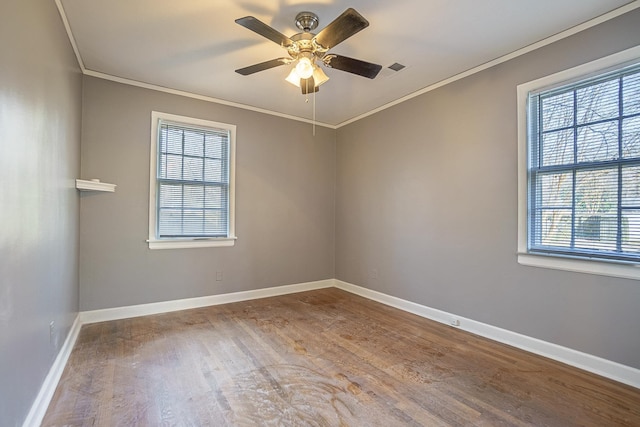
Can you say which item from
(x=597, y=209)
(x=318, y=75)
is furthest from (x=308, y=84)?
(x=597, y=209)

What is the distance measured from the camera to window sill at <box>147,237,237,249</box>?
12.2 ft

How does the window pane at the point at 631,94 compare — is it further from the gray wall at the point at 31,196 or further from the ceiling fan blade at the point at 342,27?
the gray wall at the point at 31,196

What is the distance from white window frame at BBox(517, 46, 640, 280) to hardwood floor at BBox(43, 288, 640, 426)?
2.69 feet

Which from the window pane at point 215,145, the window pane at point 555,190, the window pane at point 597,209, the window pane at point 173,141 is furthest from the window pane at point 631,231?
the window pane at point 173,141

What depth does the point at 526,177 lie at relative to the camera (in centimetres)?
280

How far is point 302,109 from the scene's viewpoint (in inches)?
177

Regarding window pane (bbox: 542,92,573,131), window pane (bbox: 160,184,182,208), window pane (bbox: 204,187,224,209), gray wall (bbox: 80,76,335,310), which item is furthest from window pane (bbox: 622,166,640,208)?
window pane (bbox: 160,184,182,208)

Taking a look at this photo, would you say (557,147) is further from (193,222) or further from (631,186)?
(193,222)

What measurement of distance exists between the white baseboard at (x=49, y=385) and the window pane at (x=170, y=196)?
158 centimetres

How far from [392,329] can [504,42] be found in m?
2.98

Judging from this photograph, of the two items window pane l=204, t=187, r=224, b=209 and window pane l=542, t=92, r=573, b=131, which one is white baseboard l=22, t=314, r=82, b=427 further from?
window pane l=542, t=92, r=573, b=131

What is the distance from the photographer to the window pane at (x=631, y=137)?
2234mm

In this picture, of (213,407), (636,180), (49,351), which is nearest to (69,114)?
(49,351)

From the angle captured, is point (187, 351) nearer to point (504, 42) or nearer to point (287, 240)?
point (287, 240)
